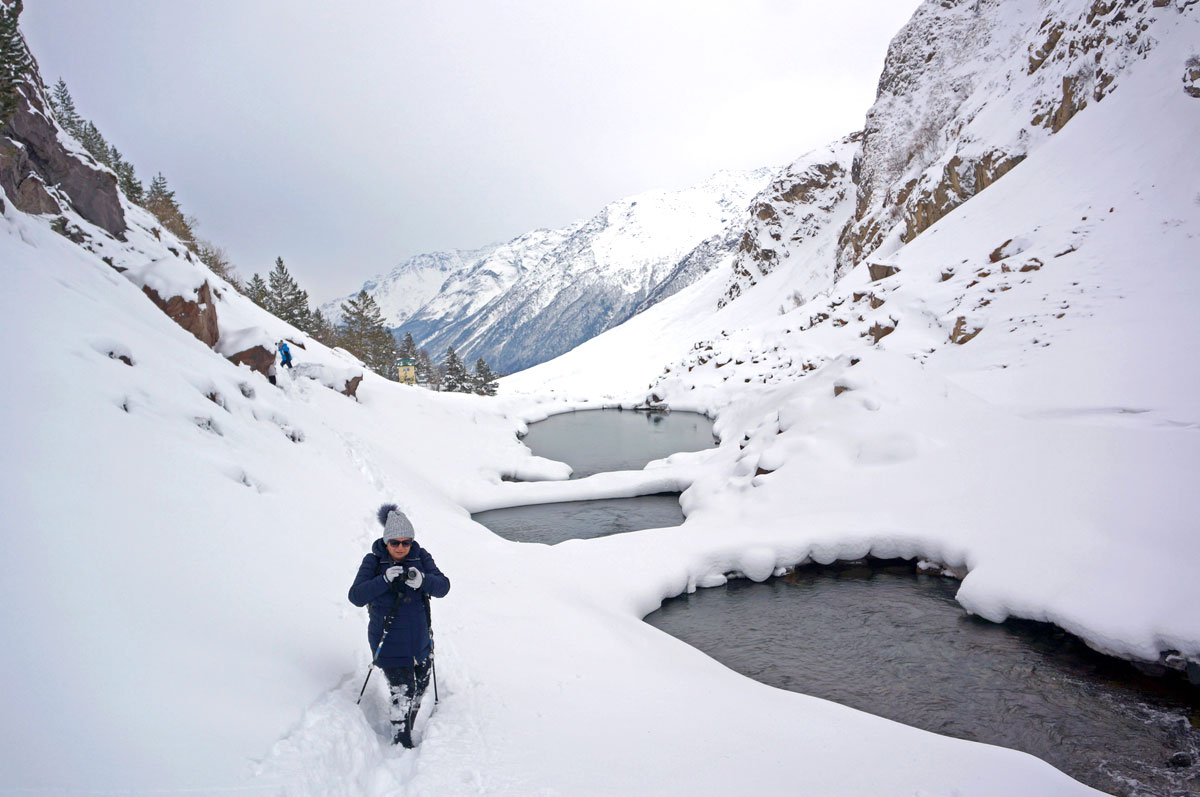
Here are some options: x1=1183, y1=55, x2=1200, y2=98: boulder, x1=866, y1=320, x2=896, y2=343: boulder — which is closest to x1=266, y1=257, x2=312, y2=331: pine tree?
x1=866, y1=320, x2=896, y2=343: boulder

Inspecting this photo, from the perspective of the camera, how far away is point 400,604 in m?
5.29

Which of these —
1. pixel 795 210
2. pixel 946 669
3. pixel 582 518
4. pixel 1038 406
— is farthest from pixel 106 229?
pixel 795 210

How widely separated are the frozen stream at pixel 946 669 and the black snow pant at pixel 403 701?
709 cm

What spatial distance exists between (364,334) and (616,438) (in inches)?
1373

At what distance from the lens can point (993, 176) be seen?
130 ft

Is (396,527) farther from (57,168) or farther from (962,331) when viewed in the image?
(962,331)

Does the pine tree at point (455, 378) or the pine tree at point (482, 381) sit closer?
the pine tree at point (455, 378)

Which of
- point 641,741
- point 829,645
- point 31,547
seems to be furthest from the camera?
point 829,645

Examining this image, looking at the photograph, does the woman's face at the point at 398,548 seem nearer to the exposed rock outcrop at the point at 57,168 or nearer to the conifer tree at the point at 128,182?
the exposed rock outcrop at the point at 57,168

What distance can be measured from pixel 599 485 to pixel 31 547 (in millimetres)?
19830

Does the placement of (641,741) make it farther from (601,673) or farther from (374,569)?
(374,569)

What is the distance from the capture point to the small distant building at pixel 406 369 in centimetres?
6875

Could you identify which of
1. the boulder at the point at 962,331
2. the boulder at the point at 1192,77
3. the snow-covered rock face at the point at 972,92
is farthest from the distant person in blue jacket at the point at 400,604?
the snow-covered rock face at the point at 972,92

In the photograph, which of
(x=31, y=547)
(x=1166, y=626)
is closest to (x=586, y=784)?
(x=31, y=547)
